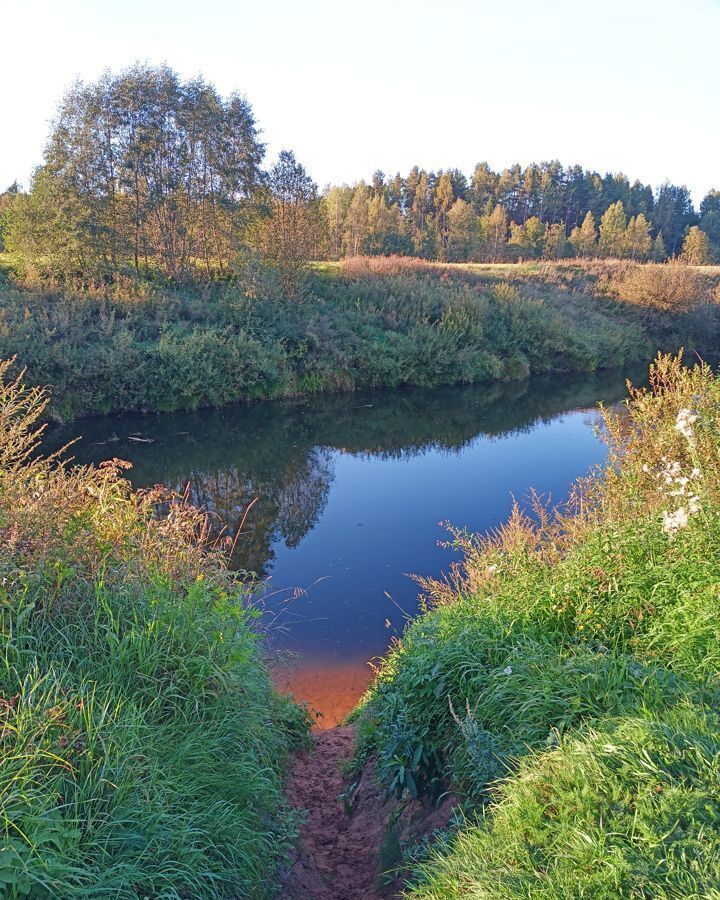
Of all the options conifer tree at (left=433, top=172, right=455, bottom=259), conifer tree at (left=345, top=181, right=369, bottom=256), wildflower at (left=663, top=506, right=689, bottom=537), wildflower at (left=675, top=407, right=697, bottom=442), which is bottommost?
wildflower at (left=663, top=506, right=689, bottom=537)

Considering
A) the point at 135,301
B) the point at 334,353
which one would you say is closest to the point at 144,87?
the point at 135,301

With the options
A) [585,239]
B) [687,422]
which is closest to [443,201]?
[585,239]

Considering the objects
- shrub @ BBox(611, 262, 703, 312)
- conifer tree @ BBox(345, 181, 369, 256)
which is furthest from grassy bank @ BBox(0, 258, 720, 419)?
conifer tree @ BBox(345, 181, 369, 256)

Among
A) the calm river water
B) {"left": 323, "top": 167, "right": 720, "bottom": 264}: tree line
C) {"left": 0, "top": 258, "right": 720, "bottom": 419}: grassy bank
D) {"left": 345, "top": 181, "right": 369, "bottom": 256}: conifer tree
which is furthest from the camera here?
{"left": 323, "top": 167, "right": 720, "bottom": 264}: tree line

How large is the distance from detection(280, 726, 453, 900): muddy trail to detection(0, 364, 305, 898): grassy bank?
0.92ft

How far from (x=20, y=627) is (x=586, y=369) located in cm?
2592

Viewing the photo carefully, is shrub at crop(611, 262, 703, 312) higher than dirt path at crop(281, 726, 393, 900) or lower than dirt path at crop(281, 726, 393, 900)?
higher

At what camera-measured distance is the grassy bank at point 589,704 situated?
213 cm

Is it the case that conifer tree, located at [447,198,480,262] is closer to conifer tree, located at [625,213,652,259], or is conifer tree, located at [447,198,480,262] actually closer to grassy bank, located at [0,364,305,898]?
conifer tree, located at [625,213,652,259]

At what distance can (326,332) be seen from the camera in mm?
20203

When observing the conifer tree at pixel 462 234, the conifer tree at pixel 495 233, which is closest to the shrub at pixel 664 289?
the conifer tree at pixel 462 234

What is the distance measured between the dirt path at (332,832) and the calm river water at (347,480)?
89 centimetres

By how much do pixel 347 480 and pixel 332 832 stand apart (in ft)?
31.1

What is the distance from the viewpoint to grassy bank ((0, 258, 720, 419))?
16.2 m
